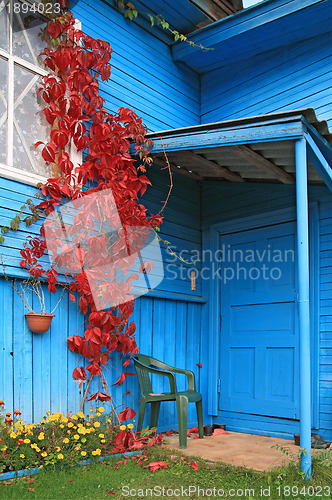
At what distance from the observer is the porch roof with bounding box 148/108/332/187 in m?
3.43

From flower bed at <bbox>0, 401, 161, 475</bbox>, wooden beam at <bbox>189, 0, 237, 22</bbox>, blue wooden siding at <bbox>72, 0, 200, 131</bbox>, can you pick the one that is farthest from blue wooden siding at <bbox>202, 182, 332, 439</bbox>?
wooden beam at <bbox>189, 0, 237, 22</bbox>

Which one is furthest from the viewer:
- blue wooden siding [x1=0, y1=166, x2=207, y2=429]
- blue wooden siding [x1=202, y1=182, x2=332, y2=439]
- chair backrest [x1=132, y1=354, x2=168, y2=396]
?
blue wooden siding [x1=202, y1=182, x2=332, y2=439]

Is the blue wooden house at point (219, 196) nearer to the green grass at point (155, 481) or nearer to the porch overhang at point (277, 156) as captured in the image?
the porch overhang at point (277, 156)

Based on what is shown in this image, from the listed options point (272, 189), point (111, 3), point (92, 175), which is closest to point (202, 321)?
point (272, 189)

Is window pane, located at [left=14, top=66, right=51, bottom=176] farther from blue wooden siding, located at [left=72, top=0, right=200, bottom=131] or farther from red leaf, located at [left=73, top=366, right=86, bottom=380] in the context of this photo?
red leaf, located at [left=73, top=366, right=86, bottom=380]

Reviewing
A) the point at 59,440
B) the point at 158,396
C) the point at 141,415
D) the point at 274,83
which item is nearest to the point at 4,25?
the point at 274,83

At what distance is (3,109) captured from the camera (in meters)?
3.79

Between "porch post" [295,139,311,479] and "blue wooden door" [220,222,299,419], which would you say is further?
"blue wooden door" [220,222,299,419]

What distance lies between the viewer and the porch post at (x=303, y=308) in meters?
3.11

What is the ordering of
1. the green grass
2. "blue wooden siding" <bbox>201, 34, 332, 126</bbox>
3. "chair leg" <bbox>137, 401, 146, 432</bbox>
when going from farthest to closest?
1. "blue wooden siding" <bbox>201, 34, 332, 126</bbox>
2. "chair leg" <bbox>137, 401, 146, 432</bbox>
3. the green grass

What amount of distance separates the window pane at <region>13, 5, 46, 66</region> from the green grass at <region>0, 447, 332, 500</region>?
3.17 meters

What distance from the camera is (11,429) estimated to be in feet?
10.6

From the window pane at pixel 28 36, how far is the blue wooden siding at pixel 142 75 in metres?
0.48

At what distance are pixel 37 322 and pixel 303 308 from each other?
192 cm
